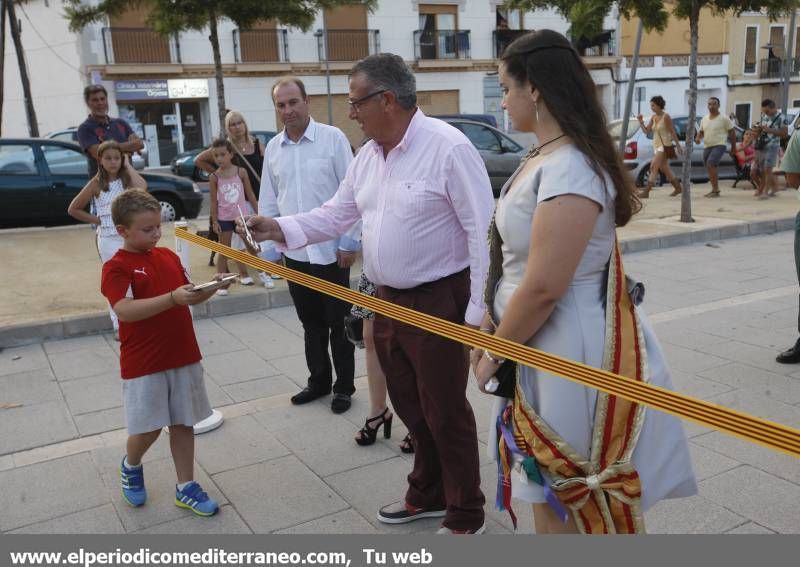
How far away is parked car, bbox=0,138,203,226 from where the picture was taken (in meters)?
10.6

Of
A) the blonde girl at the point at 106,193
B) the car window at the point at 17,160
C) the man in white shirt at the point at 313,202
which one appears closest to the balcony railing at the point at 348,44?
the car window at the point at 17,160

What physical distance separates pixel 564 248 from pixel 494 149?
11858 millimetres

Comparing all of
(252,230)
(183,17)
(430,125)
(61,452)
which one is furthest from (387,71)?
(183,17)

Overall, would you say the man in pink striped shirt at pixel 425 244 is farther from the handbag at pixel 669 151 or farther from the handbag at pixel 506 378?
the handbag at pixel 669 151

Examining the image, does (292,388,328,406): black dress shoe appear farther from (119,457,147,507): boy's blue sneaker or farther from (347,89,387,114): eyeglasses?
(347,89,387,114): eyeglasses

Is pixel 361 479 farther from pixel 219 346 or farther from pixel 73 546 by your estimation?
pixel 219 346

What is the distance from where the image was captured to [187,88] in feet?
87.4

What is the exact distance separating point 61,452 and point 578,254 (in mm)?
3129

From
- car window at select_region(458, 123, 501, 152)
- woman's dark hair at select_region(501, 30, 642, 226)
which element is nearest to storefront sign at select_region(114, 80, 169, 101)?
car window at select_region(458, 123, 501, 152)

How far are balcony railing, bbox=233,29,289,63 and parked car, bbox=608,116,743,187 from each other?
1547cm

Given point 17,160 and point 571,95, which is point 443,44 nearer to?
point 17,160

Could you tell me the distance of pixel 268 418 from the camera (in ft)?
14.3

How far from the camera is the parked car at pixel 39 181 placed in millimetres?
10555

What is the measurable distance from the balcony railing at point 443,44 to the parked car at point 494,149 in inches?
711
